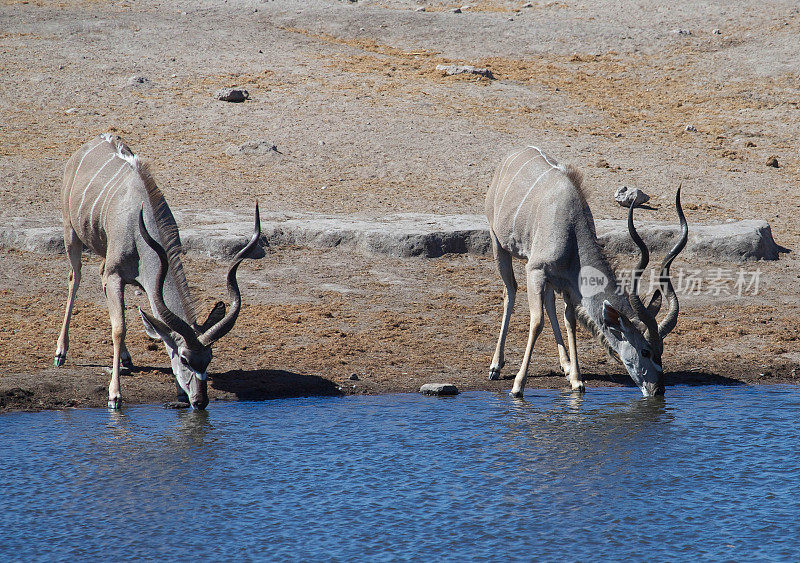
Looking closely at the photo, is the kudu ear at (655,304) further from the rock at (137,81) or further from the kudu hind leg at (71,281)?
the rock at (137,81)

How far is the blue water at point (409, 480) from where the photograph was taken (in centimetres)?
529

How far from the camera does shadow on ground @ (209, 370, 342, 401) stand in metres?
8.29

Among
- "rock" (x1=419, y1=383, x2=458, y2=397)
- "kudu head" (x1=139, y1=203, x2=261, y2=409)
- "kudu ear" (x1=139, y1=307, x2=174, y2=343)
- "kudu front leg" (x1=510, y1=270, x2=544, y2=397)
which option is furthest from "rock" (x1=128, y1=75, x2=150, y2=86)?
"kudu front leg" (x1=510, y1=270, x2=544, y2=397)

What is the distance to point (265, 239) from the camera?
39.2 ft

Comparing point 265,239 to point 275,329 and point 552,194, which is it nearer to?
point 275,329

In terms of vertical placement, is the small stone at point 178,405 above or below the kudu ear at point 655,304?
below

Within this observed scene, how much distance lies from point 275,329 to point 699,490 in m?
4.92

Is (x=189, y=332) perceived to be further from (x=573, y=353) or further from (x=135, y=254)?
(x=573, y=353)

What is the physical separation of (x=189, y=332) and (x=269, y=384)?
134 centimetres

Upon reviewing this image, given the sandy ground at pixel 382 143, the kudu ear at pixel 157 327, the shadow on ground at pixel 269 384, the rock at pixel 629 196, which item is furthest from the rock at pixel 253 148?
the kudu ear at pixel 157 327

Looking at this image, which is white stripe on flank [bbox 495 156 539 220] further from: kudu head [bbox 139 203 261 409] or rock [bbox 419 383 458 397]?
kudu head [bbox 139 203 261 409]

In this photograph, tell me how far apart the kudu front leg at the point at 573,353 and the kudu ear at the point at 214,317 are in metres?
3.02

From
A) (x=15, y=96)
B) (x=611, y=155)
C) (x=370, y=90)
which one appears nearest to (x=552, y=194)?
(x=611, y=155)

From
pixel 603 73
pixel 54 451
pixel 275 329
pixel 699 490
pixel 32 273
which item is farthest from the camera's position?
pixel 603 73
